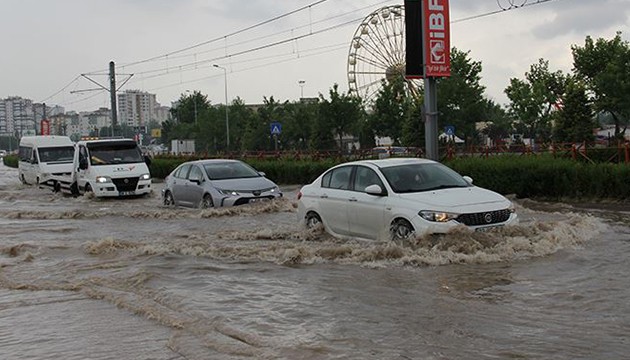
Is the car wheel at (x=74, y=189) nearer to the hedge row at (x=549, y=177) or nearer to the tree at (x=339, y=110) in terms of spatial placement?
the hedge row at (x=549, y=177)

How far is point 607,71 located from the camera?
143 ft

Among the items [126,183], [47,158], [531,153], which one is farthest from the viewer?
[47,158]

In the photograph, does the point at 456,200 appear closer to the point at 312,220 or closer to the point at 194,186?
the point at 312,220

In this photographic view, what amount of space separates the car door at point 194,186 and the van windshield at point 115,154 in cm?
578

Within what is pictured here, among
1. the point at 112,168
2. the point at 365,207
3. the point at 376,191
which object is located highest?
the point at 112,168

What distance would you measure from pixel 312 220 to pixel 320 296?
13.3 feet

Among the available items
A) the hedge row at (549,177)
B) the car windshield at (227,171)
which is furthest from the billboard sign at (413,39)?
the car windshield at (227,171)

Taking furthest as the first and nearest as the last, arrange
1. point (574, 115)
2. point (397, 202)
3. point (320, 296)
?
point (574, 115), point (397, 202), point (320, 296)

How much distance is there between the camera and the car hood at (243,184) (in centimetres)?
1723

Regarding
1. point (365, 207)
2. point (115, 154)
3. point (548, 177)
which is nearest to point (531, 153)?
point (548, 177)

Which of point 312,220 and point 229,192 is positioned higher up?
point 229,192

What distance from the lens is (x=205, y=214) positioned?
16.7m

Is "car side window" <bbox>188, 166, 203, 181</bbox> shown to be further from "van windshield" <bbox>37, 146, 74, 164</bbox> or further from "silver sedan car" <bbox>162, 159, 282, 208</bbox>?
"van windshield" <bbox>37, 146, 74, 164</bbox>

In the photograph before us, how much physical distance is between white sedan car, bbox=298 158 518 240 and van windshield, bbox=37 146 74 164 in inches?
855
